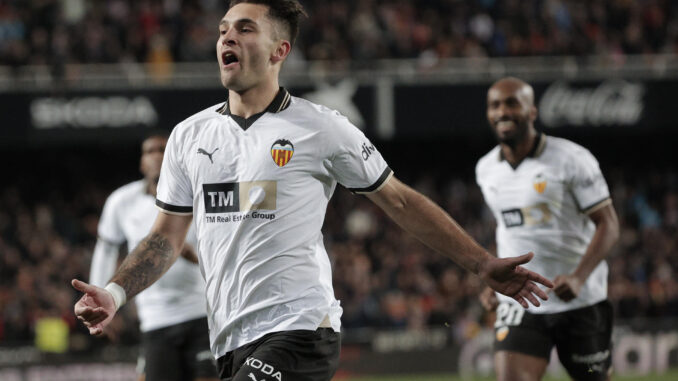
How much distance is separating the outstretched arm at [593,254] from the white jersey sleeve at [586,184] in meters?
0.06

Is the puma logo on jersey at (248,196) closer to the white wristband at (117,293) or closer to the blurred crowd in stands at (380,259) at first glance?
the white wristband at (117,293)

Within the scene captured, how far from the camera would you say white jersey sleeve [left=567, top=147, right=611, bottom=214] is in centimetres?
674

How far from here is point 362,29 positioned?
803 inches

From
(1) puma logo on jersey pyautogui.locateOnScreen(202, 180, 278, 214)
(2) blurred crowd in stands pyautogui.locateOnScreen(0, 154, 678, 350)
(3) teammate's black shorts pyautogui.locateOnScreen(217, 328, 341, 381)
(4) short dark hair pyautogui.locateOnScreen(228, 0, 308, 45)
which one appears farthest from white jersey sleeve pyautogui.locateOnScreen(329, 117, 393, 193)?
(2) blurred crowd in stands pyautogui.locateOnScreen(0, 154, 678, 350)

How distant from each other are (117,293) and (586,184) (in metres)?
3.48

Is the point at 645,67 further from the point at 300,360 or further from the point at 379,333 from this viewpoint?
the point at 300,360

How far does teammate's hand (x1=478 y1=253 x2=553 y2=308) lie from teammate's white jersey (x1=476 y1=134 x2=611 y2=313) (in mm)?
2516

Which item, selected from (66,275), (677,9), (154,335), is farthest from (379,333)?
(677,9)

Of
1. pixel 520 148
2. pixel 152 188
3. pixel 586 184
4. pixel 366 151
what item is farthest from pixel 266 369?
pixel 152 188

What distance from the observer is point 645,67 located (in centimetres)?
Result: 2061

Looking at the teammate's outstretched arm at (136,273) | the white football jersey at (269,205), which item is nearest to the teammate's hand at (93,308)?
the teammate's outstretched arm at (136,273)

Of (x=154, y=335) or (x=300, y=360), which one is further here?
(x=154, y=335)

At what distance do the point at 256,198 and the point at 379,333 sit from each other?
11508 mm

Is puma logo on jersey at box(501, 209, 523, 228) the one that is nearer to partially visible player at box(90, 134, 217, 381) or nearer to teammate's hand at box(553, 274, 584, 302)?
teammate's hand at box(553, 274, 584, 302)
